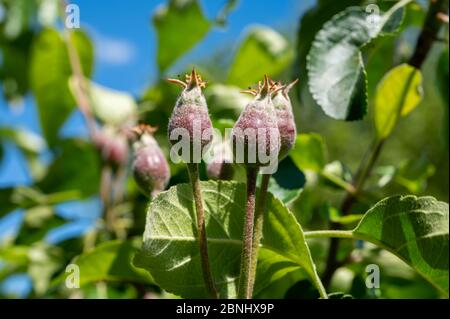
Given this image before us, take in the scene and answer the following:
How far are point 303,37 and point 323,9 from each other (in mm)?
64

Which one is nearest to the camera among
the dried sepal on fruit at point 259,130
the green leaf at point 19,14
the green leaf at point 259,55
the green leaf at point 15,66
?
the dried sepal on fruit at point 259,130

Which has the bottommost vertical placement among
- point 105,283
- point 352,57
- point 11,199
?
point 105,283

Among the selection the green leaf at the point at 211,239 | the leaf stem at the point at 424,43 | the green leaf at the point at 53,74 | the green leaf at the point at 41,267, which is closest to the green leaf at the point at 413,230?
the green leaf at the point at 211,239

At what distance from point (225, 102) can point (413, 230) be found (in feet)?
2.03

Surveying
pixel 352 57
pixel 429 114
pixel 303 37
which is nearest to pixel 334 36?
pixel 352 57

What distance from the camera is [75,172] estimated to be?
6.17 ft

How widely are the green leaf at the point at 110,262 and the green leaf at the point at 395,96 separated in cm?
48

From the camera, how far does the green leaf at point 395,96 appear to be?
123 centimetres

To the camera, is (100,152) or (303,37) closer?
(303,37)

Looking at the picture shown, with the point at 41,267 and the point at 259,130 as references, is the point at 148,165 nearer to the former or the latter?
the point at 259,130

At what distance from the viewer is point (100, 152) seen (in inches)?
67.3

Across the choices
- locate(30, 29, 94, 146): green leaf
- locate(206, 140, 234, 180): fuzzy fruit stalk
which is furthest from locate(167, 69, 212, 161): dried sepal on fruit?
locate(30, 29, 94, 146): green leaf

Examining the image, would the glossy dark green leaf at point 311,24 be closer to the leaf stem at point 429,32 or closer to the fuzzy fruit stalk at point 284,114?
the leaf stem at point 429,32
